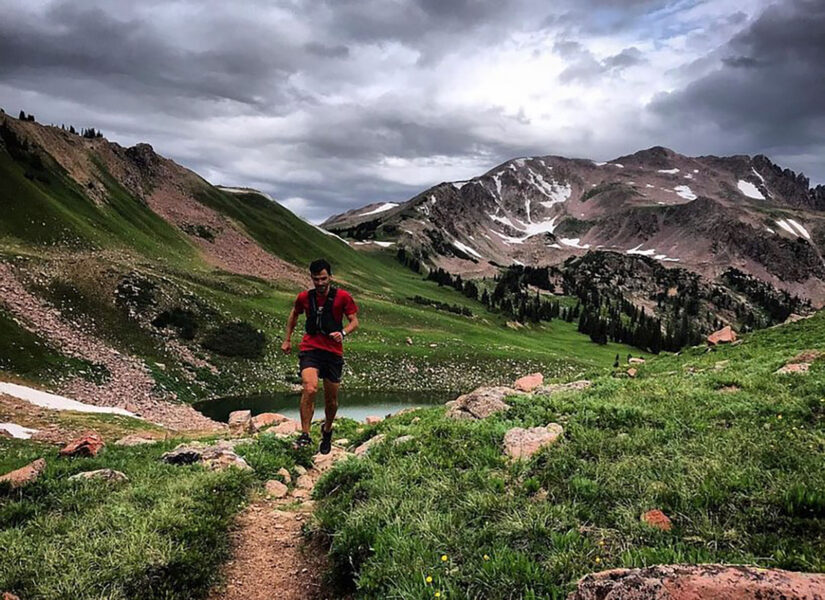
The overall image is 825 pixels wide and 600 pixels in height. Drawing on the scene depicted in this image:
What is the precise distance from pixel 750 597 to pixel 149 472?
10607mm

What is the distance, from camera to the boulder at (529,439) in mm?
9264

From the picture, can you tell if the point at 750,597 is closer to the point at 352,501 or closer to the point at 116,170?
the point at 352,501

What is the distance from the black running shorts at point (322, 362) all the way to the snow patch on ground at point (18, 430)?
1376 cm

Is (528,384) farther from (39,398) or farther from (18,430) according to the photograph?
(39,398)

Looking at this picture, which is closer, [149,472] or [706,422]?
[706,422]

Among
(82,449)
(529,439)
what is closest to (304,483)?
(529,439)

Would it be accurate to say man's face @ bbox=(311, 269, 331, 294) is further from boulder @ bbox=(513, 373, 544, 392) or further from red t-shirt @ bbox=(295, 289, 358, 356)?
boulder @ bbox=(513, 373, 544, 392)

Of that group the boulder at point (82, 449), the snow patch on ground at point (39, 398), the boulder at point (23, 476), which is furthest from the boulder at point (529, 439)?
the snow patch on ground at point (39, 398)

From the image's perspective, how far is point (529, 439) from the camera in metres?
9.75

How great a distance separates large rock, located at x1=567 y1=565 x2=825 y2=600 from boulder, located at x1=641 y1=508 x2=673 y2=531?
2.21 meters

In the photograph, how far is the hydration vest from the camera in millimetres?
11797

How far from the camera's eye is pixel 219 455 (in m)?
11.8

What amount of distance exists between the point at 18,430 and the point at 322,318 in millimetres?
15770

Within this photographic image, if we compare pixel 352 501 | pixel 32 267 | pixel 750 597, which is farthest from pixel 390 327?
pixel 750 597
